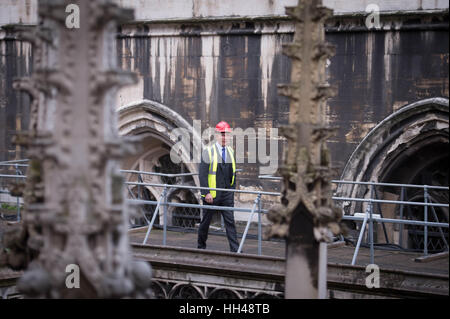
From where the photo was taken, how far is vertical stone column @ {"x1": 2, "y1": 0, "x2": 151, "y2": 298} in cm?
339

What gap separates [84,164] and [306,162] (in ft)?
6.28

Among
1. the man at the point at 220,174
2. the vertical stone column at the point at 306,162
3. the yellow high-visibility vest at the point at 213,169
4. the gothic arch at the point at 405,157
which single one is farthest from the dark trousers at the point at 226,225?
the vertical stone column at the point at 306,162

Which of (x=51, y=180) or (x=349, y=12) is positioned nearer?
(x=51, y=180)

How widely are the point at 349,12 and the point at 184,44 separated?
2796mm

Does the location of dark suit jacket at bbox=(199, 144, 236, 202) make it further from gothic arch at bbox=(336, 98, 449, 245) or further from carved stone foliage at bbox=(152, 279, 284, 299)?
gothic arch at bbox=(336, 98, 449, 245)

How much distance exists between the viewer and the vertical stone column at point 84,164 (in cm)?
339

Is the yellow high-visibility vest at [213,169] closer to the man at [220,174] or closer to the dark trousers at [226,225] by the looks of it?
the man at [220,174]

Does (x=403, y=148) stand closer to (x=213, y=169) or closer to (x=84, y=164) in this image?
(x=213, y=169)

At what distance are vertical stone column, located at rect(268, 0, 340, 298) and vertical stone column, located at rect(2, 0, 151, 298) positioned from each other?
A: 1.65 m

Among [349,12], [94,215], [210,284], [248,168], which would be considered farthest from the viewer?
[248,168]
